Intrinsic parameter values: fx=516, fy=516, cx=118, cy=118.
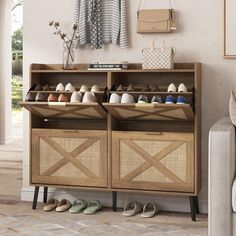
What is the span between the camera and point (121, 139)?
3.97 metres

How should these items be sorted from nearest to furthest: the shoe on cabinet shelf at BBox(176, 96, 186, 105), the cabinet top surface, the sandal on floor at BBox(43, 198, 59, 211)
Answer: the shoe on cabinet shelf at BBox(176, 96, 186, 105), the cabinet top surface, the sandal on floor at BBox(43, 198, 59, 211)

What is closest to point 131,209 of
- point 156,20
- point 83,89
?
point 83,89

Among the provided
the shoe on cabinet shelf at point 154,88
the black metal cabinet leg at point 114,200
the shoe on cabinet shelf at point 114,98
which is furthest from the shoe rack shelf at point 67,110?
the black metal cabinet leg at point 114,200

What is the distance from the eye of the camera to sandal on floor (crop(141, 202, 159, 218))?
3.99 m

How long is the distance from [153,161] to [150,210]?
0.46 m

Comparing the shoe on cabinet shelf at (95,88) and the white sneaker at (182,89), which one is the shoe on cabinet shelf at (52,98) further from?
the white sneaker at (182,89)

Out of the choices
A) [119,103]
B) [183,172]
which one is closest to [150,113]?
[119,103]

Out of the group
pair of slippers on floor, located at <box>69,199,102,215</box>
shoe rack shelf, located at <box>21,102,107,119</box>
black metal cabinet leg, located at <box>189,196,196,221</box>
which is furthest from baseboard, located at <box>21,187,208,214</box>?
shoe rack shelf, located at <box>21,102,107,119</box>

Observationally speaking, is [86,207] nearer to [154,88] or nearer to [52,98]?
[52,98]

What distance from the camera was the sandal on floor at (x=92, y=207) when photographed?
159 inches

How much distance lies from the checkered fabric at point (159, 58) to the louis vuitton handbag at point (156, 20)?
0.23 meters

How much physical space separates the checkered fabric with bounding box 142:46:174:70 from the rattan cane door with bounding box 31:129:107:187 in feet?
2.13

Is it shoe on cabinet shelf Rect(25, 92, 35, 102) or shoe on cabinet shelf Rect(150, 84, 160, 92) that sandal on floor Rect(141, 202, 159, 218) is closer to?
shoe on cabinet shelf Rect(150, 84, 160, 92)

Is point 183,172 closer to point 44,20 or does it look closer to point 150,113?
point 150,113
